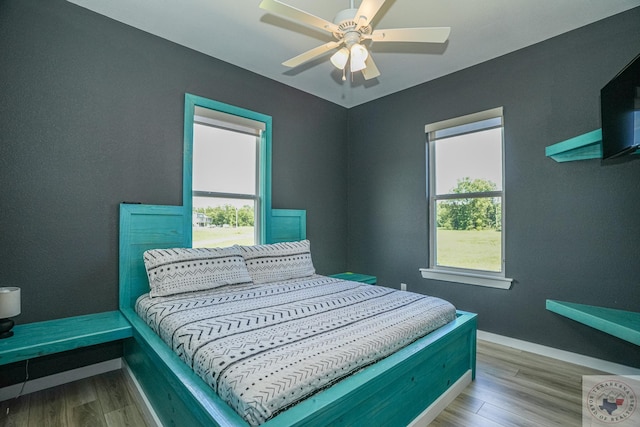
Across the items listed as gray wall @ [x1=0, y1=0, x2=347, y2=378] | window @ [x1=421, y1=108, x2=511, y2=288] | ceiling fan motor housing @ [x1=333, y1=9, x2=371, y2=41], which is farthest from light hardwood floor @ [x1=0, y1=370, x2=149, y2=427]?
window @ [x1=421, y1=108, x2=511, y2=288]

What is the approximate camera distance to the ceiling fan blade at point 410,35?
5.96ft

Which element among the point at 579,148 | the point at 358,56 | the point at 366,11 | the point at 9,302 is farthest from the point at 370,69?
the point at 9,302

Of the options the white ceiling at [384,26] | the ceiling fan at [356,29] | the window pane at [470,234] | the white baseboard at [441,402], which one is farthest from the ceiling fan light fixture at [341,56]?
the white baseboard at [441,402]

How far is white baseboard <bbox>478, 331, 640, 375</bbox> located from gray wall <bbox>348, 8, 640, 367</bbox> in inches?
1.7

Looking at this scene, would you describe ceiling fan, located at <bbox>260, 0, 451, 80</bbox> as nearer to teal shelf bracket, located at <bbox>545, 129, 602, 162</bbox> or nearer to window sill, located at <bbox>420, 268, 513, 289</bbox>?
teal shelf bracket, located at <bbox>545, 129, 602, 162</bbox>

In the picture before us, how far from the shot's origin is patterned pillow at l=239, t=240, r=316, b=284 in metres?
2.73

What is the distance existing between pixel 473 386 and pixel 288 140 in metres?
2.97

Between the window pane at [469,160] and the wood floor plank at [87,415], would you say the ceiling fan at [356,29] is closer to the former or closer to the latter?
the window pane at [469,160]

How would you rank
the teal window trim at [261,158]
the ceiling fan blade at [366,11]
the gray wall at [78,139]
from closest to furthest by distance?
the ceiling fan blade at [366,11], the gray wall at [78,139], the teal window trim at [261,158]

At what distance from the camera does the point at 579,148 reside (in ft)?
7.73

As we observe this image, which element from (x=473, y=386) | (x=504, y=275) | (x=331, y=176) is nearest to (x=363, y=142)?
(x=331, y=176)

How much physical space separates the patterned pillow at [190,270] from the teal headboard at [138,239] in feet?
0.83

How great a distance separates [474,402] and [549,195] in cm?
185

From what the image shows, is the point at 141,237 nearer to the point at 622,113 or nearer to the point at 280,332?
the point at 280,332
